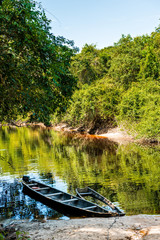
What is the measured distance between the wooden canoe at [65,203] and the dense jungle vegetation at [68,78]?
334 centimetres

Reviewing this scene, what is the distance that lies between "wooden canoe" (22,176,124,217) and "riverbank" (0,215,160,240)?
128cm

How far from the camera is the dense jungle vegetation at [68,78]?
268 inches

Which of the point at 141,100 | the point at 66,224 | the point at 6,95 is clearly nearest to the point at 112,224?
the point at 66,224

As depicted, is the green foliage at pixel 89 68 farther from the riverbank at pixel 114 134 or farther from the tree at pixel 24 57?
the tree at pixel 24 57

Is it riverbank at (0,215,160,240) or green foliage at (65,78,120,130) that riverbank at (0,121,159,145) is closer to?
green foliage at (65,78,120,130)

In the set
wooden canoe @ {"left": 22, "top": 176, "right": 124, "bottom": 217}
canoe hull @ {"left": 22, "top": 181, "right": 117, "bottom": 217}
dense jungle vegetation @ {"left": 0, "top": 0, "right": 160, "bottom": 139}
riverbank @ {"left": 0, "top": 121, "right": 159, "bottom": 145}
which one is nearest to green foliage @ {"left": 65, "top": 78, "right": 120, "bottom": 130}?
dense jungle vegetation @ {"left": 0, "top": 0, "right": 160, "bottom": 139}

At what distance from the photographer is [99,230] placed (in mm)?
6492

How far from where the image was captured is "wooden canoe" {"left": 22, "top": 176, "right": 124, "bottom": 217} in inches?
354

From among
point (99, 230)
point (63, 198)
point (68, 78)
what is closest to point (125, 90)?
point (68, 78)

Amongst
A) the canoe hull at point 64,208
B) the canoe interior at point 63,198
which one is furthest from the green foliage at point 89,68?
the canoe hull at point 64,208

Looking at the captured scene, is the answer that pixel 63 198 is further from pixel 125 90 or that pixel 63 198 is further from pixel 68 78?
pixel 125 90

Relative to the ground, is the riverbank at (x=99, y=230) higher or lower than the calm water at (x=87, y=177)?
higher

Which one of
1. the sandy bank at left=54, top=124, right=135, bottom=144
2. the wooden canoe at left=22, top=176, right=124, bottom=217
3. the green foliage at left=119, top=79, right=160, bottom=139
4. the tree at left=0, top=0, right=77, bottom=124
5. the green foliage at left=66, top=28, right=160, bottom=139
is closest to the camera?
the tree at left=0, top=0, right=77, bottom=124

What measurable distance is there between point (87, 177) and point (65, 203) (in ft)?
19.6
